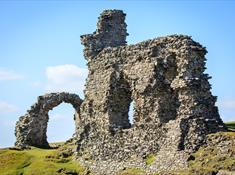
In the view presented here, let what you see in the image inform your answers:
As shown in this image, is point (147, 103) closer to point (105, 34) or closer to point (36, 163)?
point (105, 34)

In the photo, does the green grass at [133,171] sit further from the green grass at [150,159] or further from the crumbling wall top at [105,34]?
the crumbling wall top at [105,34]

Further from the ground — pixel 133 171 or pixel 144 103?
pixel 144 103

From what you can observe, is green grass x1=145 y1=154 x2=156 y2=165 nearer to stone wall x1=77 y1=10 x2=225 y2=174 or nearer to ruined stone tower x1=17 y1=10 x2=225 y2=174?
ruined stone tower x1=17 y1=10 x2=225 y2=174

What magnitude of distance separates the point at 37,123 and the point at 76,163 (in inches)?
438

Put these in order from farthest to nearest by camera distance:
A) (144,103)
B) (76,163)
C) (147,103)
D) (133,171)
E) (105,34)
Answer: (105,34) < (76,163) < (144,103) < (147,103) < (133,171)

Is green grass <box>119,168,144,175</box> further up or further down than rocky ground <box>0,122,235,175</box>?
further down

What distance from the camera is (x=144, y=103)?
41000 millimetres

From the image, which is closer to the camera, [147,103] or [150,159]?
[150,159]

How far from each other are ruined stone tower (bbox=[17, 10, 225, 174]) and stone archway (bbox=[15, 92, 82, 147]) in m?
8.96

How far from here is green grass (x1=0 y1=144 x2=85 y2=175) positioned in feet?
142

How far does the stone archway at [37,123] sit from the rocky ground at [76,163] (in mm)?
1991

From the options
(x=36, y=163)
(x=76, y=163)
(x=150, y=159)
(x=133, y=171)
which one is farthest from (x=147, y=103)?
(x=36, y=163)

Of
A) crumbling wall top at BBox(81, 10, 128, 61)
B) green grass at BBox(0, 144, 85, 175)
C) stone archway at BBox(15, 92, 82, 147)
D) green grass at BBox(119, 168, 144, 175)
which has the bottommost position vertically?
green grass at BBox(119, 168, 144, 175)

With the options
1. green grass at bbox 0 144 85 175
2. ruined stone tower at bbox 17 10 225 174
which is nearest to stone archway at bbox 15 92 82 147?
green grass at bbox 0 144 85 175
